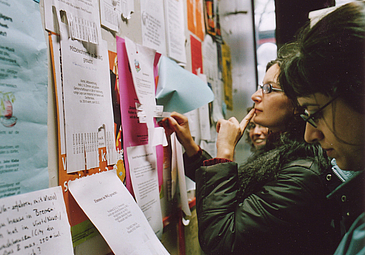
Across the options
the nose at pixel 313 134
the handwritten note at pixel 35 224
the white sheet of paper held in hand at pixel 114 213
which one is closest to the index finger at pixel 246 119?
the nose at pixel 313 134

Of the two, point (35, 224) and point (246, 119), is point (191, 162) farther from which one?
point (35, 224)

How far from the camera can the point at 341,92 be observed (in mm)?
386

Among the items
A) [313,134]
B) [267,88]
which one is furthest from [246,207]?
[267,88]

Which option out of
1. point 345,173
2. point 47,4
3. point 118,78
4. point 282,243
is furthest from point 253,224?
point 47,4

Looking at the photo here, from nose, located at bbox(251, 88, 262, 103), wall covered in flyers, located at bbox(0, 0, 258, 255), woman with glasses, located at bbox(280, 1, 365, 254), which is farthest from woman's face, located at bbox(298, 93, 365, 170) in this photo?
wall covered in flyers, located at bbox(0, 0, 258, 255)

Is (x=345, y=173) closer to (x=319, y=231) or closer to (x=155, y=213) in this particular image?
(x=319, y=231)

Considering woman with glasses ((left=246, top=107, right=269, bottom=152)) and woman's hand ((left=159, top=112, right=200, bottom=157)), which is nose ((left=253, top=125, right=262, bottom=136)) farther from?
woman's hand ((left=159, top=112, right=200, bottom=157))

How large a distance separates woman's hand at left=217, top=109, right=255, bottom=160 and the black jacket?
0.07 m

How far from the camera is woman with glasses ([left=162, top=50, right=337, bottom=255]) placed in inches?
21.4

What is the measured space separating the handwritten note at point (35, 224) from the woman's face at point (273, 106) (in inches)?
22.6

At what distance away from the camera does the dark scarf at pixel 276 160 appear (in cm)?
60

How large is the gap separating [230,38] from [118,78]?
674 mm

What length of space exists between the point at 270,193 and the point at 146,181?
30 centimetres

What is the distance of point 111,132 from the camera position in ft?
1.59
